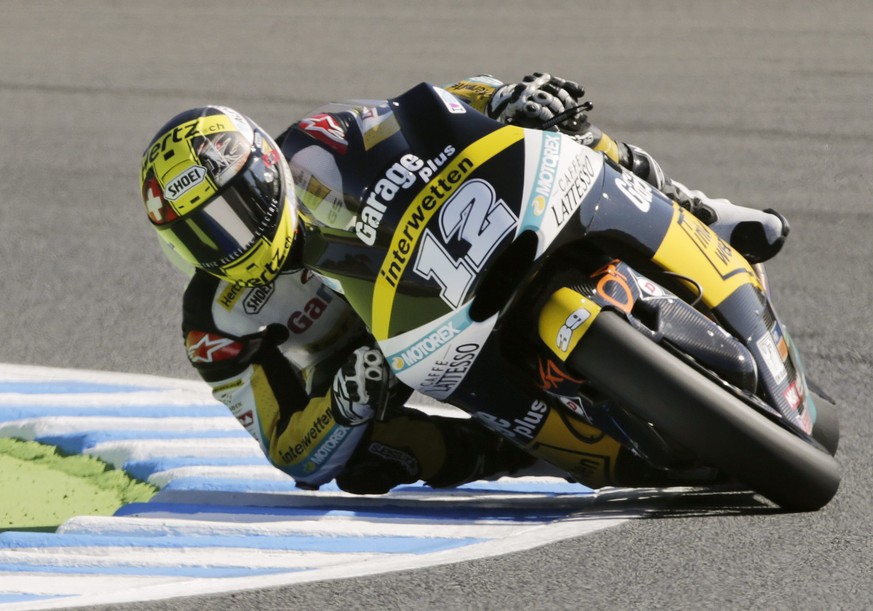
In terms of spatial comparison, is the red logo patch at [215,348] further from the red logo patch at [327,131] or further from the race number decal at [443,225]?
the race number decal at [443,225]

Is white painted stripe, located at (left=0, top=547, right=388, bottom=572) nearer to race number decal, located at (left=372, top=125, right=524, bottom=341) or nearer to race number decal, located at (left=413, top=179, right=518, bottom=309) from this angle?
race number decal, located at (left=372, top=125, right=524, bottom=341)

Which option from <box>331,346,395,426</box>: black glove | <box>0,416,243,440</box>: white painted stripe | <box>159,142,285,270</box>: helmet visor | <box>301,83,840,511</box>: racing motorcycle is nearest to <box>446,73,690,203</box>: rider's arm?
<box>301,83,840,511</box>: racing motorcycle

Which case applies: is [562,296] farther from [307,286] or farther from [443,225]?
[307,286]

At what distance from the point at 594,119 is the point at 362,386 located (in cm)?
656

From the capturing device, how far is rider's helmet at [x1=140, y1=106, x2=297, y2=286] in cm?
412

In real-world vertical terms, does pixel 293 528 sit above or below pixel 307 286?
below

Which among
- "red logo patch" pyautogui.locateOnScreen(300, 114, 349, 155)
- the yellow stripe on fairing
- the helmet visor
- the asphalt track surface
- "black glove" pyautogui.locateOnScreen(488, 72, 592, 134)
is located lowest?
the asphalt track surface

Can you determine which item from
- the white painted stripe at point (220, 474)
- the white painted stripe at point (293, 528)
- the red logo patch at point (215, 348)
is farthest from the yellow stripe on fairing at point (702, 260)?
the white painted stripe at point (220, 474)

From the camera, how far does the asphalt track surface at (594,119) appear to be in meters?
3.44

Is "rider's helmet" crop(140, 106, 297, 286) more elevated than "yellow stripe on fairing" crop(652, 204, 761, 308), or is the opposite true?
"yellow stripe on fairing" crop(652, 204, 761, 308)

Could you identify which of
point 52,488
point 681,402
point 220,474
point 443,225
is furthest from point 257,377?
point 681,402

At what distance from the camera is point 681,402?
3.33m

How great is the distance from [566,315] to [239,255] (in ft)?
3.81

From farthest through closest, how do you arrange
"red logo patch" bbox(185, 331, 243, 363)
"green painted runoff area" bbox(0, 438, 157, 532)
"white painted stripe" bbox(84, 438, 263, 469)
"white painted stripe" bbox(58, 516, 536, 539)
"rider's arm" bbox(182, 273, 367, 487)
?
"white painted stripe" bbox(84, 438, 263, 469), "green painted runoff area" bbox(0, 438, 157, 532), "red logo patch" bbox(185, 331, 243, 363), "rider's arm" bbox(182, 273, 367, 487), "white painted stripe" bbox(58, 516, 536, 539)
